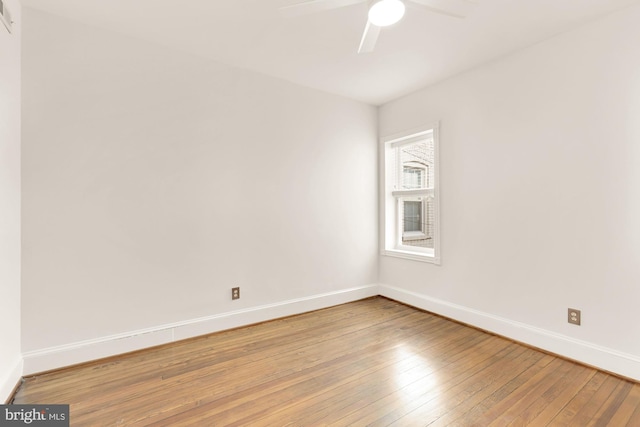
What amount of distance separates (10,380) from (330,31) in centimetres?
310

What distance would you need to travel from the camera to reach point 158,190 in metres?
2.49

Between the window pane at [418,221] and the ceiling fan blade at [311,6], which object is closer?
the ceiling fan blade at [311,6]

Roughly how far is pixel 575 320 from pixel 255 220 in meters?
2.75

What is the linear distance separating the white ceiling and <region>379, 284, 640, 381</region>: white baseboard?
2331 mm

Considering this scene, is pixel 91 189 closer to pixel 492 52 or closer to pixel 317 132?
pixel 317 132

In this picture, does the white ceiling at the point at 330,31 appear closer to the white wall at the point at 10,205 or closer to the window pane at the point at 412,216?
the white wall at the point at 10,205

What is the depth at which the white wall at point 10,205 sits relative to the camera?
1737 mm

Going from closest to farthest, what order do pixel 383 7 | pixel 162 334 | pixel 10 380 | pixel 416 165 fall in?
1. pixel 383 7
2. pixel 10 380
3. pixel 162 334
4. pixel 416 165

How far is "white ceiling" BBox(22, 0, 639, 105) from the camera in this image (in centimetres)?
203

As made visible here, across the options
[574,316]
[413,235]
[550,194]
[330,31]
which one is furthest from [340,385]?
[330,31]

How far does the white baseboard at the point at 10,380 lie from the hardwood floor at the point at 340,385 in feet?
0.22

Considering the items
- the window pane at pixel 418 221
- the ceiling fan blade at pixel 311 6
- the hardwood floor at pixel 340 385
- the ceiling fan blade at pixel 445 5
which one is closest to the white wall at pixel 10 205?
the hardwood floor at pixel 340 385

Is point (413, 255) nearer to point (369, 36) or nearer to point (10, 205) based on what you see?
point (369, 36)

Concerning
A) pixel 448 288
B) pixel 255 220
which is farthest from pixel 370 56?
pixel 448 288
